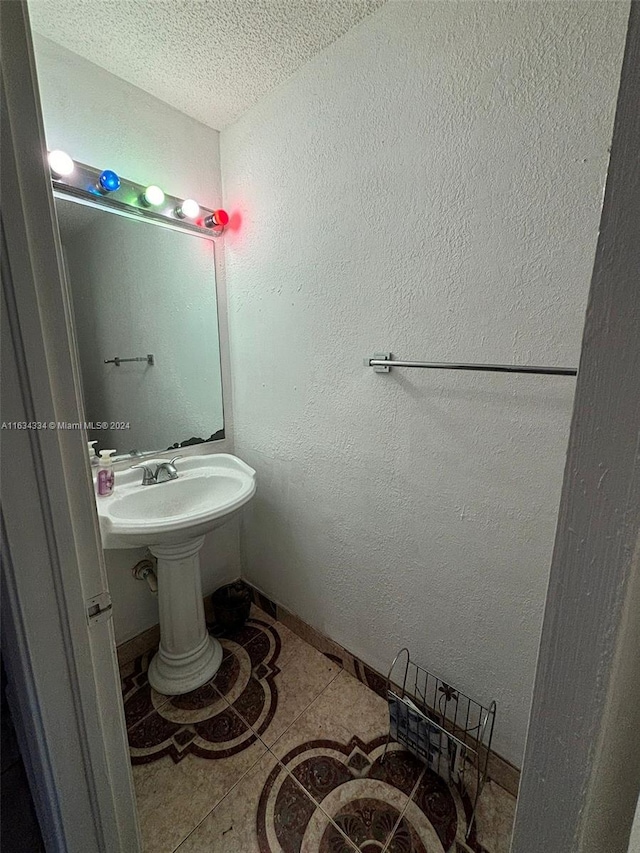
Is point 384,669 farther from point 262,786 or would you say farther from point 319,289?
point 319,289

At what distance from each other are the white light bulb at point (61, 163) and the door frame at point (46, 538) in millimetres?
901

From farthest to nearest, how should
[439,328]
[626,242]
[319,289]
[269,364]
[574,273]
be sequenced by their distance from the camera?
1. [269,364]
2. [319,289]
3. [439,328]
4. [574,273]
5. [626,242]

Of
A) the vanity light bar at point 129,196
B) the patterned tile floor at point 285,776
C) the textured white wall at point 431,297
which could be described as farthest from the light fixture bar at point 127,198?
the patterned tile floor at point 285,776

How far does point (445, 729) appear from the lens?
1.17m

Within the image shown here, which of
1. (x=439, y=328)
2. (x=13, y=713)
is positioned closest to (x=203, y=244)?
(x=439, y=328)

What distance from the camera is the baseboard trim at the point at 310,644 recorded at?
110cm

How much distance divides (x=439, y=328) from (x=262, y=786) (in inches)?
58.7

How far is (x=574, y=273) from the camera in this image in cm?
80

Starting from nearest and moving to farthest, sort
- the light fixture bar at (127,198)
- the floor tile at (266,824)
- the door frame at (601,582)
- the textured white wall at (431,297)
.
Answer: the door frame at (601,582) < the textured white wall at (431,297) < the floor tile at (266,824) < the light fixture bar at (127,198)

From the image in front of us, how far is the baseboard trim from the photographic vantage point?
1101mm

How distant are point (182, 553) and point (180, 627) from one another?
33cm

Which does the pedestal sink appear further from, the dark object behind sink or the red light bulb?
the red light bulb

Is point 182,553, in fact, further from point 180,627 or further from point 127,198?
point 127,198

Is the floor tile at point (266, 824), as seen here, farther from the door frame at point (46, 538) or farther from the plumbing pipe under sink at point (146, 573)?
the plumbing pipe under sink at point (146, 573)
